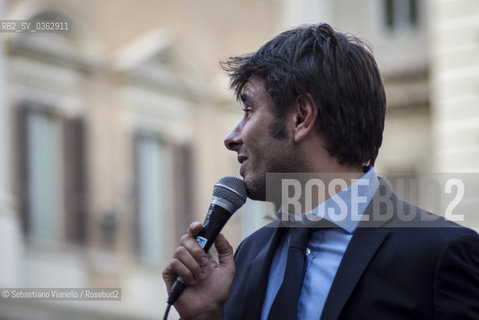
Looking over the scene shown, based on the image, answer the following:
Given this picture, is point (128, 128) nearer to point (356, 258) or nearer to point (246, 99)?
point (246, 99)

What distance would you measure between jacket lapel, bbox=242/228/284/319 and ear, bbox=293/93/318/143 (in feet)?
1.04

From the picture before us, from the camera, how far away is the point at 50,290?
48.9 ft

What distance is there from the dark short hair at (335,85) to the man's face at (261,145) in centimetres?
4

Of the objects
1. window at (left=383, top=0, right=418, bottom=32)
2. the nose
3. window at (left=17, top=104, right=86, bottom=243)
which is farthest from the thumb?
window at (left=383, top=0, right=418, bottom=32)

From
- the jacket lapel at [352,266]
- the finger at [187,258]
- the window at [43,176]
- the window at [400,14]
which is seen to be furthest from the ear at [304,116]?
the window at [400,14]

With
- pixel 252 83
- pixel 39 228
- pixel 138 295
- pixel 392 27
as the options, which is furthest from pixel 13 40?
pixel 252 83

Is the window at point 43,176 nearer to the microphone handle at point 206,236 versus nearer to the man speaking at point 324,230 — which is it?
the man speaking at point 324,230

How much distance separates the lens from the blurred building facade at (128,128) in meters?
15.0

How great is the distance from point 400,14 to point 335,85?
41.7 feet

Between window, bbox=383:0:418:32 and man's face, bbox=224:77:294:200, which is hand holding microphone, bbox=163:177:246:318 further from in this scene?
window, bbox=383:0:418:32

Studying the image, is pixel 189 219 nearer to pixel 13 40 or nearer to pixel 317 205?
pixel 13 40

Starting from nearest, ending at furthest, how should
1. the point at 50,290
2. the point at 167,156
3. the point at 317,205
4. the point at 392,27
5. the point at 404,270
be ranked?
the point at 404,270 < the point at 317,205 < the point at 50,290 < the point at 392,27 < the point at 167,156

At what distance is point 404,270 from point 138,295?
1329 cm

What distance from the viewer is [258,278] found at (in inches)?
151
